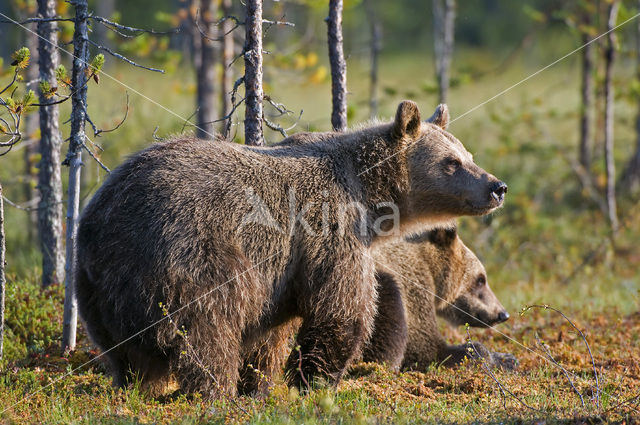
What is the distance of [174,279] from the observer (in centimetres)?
462

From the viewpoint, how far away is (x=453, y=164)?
5922mm

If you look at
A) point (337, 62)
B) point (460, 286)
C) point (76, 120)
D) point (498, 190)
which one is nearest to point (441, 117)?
point (498, 190)

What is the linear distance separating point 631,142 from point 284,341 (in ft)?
53.7

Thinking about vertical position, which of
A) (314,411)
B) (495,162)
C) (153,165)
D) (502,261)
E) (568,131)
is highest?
(568,131)

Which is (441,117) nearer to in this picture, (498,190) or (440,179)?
(440,179)

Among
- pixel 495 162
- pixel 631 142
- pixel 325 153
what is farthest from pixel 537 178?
pixel 325 153

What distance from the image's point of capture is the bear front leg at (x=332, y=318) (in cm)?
512

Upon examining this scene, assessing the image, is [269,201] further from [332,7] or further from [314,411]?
[332,7]

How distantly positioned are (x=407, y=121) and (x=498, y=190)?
37.1 inches

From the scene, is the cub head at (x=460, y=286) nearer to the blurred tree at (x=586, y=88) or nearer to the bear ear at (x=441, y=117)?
the bear ear at (x=441, y=117)

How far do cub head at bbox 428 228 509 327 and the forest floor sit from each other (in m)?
0.36

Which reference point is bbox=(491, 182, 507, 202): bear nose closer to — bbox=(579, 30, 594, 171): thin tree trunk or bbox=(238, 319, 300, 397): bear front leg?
bbox=(238, 319, 300, 397): bear front leg

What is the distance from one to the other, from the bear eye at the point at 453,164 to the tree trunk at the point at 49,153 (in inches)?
144

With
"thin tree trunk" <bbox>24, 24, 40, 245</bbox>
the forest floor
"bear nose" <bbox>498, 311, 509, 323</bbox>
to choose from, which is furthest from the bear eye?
"thin tree trunk" <bbox>24, 24, 40, 245</bbox>
